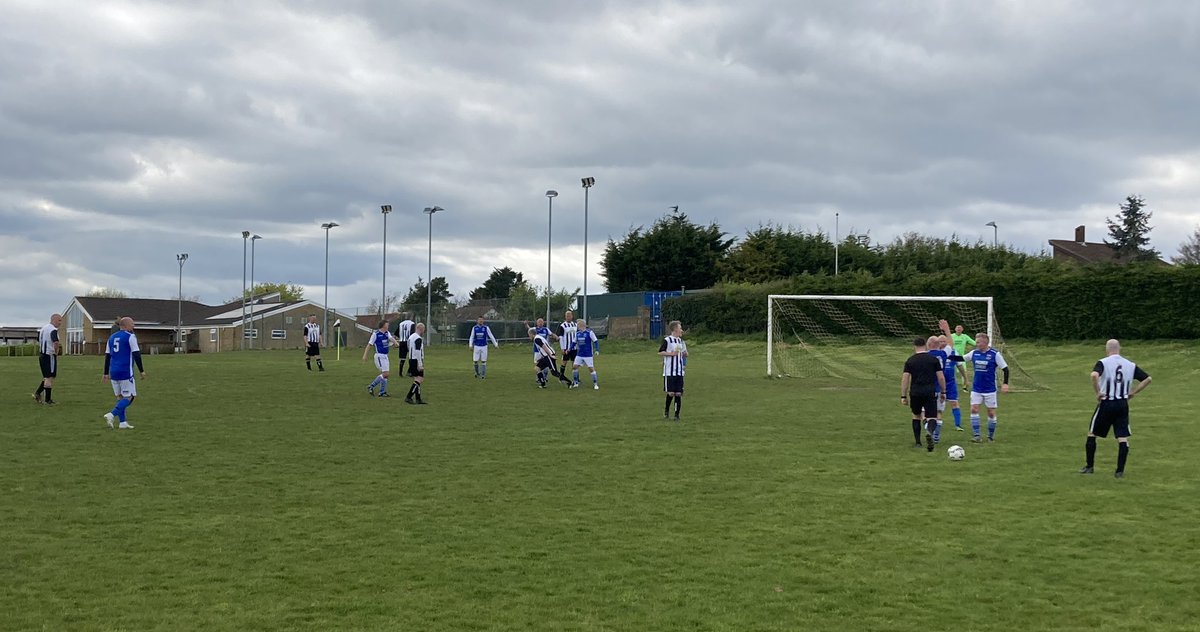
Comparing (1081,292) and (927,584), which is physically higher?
(1081,292)

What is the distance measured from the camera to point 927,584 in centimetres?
792

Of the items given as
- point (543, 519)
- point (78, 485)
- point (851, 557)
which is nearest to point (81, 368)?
point (78, 485)

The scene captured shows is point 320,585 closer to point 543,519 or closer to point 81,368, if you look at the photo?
point 543,519

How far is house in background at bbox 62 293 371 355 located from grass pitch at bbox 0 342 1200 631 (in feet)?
238

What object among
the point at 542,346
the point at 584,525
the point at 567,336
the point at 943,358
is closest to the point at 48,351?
the point at 542,346

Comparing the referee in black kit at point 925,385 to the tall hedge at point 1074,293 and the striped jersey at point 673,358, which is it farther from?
the tall hedge at point 1074,293

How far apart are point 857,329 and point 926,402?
34599 mm

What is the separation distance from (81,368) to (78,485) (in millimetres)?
29541

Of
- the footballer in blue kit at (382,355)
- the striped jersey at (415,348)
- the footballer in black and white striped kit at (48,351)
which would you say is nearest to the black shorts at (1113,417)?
the striped jersey at (415,348)

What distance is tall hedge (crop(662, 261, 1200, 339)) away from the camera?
139ft

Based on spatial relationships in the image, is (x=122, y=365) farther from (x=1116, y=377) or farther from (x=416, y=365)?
(x=1116, y=377)

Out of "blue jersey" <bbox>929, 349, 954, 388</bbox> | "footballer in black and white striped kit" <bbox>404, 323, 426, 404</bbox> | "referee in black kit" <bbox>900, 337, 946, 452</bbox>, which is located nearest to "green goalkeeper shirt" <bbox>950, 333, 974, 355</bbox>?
"blue jersey" <bbox>929, 349, 954, 388</bbox>

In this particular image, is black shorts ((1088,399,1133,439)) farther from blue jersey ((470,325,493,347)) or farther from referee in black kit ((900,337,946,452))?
blue jersey ((470,325,493,347))

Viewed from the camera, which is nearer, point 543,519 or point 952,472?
point 543,519
